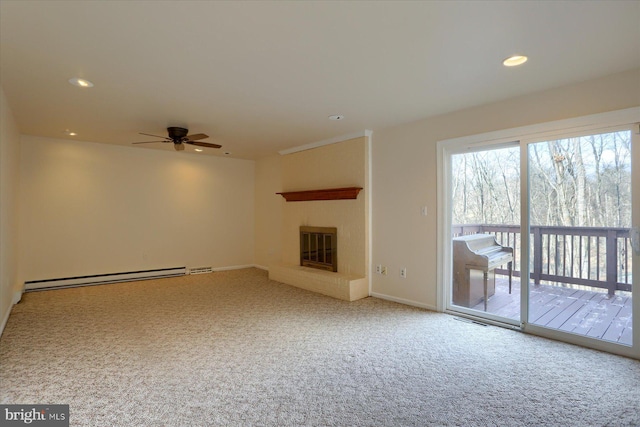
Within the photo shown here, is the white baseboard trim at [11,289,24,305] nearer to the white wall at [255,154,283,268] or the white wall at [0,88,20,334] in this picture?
the white wall at [0,88,20,334]

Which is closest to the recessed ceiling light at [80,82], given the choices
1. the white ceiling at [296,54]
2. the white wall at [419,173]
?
the white ceiling at [296,54]

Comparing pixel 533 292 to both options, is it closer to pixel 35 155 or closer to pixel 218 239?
pixel 218 239

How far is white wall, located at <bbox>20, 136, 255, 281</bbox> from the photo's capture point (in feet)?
16.8

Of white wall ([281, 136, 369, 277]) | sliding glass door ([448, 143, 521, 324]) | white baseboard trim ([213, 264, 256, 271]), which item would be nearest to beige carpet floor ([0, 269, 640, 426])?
sliding glass door ([448, 143, 521, 324])

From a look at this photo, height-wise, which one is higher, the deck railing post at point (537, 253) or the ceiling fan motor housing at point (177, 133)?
the ceiling fan motor housing at point (177, 133)

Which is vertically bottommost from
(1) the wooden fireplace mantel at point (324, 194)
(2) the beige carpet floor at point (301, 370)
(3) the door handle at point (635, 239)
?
(2) the beige carpet floor at point (301, 370)

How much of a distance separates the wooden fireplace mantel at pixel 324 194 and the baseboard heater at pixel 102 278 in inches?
102

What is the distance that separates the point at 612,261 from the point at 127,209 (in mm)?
6695

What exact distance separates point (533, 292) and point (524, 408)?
163cm

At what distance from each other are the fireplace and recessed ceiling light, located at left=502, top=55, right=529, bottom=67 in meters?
3.16

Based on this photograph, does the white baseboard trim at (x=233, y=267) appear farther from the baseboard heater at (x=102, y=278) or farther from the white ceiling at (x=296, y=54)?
the white ceiling at (x=296, y=54)

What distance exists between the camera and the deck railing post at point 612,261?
2.89 meters

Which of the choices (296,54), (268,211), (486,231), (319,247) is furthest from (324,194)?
(296,54)

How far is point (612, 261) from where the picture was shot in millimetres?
2912
